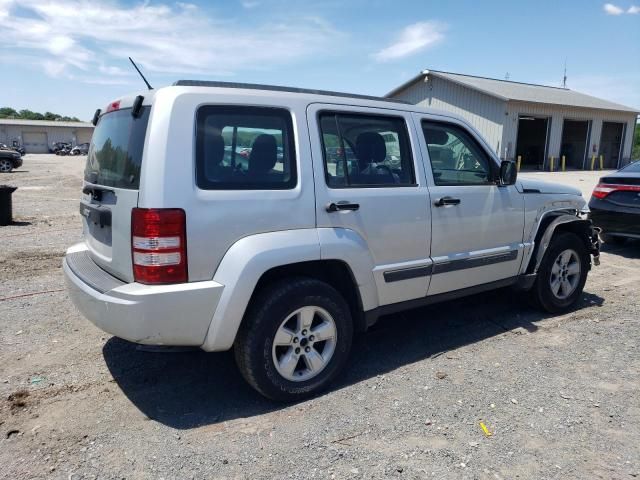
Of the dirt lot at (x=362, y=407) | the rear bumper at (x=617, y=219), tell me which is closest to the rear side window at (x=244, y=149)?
the dirt lot at (x=362, y=407)

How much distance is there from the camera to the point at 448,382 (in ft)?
12.0

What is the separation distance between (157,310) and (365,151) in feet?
6.18

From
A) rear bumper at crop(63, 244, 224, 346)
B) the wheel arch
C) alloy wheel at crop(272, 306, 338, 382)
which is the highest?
the wheel arch

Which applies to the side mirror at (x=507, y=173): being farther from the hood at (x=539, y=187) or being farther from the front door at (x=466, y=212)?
the hood at (x=539, y=187)

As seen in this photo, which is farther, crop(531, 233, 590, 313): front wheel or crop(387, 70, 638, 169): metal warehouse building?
crop(387, 70, 638, 169): metal warehouse building

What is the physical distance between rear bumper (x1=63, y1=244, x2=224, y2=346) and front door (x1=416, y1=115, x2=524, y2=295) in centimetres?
191

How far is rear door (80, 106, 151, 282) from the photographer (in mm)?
2975

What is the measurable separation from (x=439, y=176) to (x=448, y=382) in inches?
63.0

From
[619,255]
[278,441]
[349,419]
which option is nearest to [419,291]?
[349,419]

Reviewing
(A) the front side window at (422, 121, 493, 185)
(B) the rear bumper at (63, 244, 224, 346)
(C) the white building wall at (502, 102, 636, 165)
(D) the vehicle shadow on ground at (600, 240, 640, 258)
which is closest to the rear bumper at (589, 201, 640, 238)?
(D) the vehicle shadow on ground at (600, 240, 640, 258)

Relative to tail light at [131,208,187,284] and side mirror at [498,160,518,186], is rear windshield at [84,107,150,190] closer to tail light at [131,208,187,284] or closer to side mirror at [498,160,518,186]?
tail light at [131,208,187,284]

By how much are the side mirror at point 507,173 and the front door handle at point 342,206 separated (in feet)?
5.34

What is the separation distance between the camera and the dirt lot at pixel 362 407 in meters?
2.73

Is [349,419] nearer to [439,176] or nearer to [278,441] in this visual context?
[278,441]
